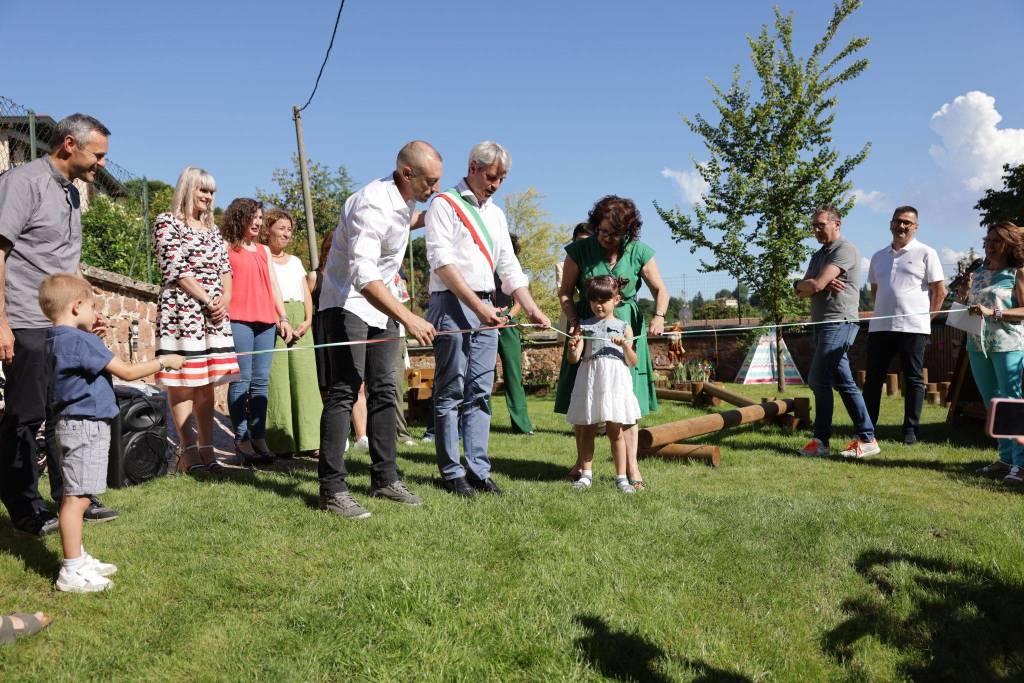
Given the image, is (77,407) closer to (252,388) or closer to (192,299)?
(192,299)

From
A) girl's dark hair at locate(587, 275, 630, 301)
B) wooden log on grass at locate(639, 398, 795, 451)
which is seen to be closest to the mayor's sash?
girl's dark hair at locate(587, 275, 630, 301)

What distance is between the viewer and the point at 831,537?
11.4 feet

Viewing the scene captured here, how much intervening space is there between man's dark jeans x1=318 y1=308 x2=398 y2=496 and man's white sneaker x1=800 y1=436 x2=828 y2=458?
3722 mm

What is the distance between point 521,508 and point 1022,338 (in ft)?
13.1

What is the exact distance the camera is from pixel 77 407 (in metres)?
2.95

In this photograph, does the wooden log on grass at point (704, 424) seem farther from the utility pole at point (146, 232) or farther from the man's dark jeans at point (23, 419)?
the utility pole at point (146, 232)

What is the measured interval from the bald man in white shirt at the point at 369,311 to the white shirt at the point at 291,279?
210 cm

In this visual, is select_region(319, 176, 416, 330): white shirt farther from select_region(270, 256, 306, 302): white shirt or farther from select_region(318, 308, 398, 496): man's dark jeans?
select_region(270, 256, 306, 302): white shirt

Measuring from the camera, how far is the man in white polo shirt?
20.9ft

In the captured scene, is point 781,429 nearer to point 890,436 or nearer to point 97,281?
point 890,436

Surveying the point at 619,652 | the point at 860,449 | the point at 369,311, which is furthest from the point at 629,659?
the point at 860,449

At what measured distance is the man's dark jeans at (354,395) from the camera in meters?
3.85

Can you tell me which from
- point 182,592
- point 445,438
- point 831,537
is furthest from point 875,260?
point 182,592

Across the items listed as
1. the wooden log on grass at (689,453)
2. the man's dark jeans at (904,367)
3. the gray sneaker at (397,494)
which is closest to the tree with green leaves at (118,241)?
the gray sneaker at (397,494)
